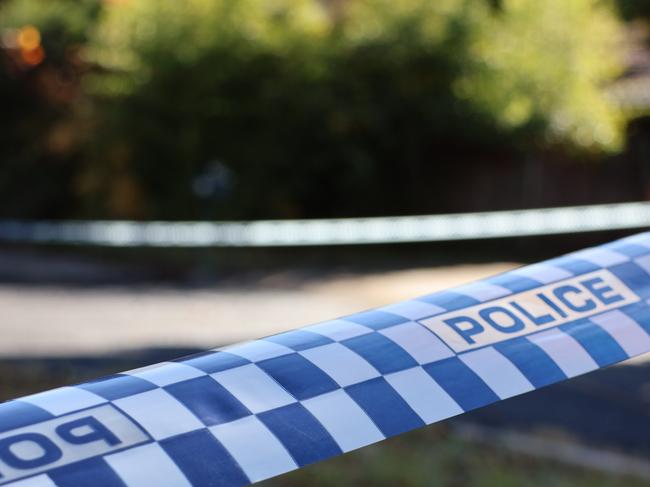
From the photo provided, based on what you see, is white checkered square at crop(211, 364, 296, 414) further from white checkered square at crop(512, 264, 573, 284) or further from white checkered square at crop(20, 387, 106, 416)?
white checkered square at crop(512, 264, 573, 284)

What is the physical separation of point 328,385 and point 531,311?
0.67 metres

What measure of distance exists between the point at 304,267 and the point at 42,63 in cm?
817

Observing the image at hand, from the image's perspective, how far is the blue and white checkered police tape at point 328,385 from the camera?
74.3 inches

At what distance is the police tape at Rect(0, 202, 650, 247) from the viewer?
1702cm

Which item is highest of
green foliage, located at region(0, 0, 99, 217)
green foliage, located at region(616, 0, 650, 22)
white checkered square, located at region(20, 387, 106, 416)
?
white checkered square, located at region(20, 387, 106, 416)

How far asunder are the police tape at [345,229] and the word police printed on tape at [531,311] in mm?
13347

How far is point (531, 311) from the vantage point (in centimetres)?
268

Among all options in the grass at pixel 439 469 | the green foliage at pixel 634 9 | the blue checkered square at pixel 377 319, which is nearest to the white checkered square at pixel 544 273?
the blue checkered square at pixel 377 319

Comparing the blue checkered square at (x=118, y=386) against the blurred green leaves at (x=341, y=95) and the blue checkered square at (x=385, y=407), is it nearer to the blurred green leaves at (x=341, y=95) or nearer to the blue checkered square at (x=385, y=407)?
the blue checkered square at (x=385, y=407)

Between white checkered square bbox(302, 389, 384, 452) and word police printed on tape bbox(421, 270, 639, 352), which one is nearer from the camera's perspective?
white checkered square bbox(302, 389, 384, 452)

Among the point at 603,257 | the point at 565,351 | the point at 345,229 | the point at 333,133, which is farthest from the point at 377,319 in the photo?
Answer: the point at 345,229

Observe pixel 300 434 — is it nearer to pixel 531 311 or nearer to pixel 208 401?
pixel 208 401

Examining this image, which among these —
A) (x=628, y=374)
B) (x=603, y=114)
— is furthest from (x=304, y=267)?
(x=628, y=374)

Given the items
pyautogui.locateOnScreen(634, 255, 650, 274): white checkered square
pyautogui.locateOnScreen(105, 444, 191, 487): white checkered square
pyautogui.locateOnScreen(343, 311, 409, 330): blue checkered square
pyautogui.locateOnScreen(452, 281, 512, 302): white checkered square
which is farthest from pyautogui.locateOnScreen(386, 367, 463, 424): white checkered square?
pyautogui.locateOnScreen(634, 255, 650, 274): white checkered square
